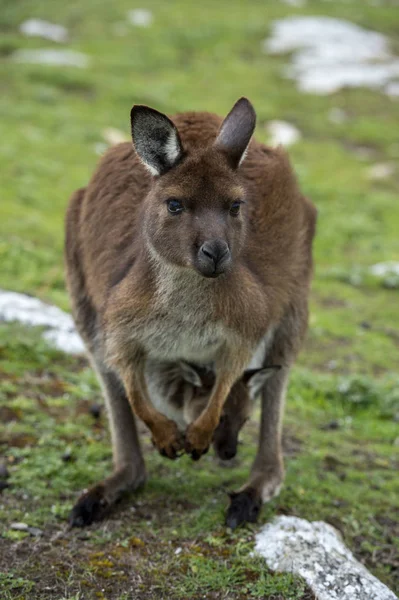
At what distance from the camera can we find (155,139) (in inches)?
137

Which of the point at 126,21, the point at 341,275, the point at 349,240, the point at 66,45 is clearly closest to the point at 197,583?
the point at 341,275

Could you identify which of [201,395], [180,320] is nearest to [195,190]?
[180,320]

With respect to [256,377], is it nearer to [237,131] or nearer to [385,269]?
[237,131]

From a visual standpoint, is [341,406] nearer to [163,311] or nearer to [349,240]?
[163,311]

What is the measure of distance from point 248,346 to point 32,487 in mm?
1397

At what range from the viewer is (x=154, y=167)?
3.61m

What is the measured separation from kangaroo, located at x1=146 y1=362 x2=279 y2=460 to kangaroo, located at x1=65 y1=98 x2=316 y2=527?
0.34 ft

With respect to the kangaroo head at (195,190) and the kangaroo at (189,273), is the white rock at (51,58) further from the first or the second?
the kangaroo head at (195,190)

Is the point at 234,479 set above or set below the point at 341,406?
above

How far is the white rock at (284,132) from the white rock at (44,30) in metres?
7.91

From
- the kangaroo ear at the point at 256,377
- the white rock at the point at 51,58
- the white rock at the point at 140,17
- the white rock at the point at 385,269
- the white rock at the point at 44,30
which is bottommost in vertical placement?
the white rock at the point at 385,269

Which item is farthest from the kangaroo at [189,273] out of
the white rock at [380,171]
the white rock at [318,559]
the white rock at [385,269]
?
the white rock at [380,171]

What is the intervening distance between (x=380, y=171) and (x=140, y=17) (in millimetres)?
12468

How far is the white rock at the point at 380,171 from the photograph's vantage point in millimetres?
15422
